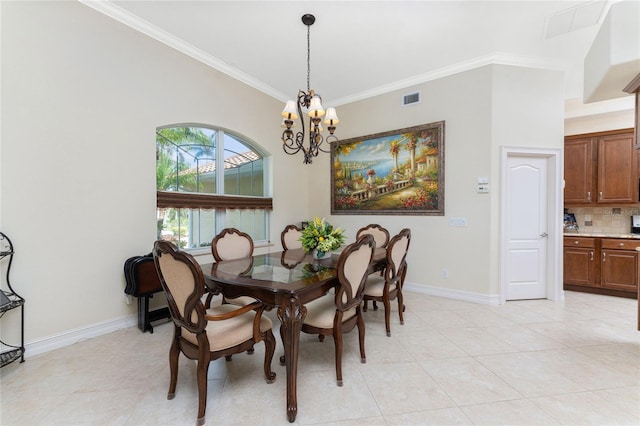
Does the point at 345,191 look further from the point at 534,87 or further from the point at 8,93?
the point at 8,93

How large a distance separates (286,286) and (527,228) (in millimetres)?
3865

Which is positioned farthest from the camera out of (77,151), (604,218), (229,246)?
(604,218)

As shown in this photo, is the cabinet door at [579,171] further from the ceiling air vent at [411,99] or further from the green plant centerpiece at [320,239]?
the green plant centerpiece at [320,239]

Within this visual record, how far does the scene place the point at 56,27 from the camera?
2.46 metres

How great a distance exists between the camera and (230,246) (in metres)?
2.99

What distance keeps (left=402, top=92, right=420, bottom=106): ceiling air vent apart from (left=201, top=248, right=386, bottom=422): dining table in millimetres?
3070

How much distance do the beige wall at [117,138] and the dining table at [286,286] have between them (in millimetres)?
1390

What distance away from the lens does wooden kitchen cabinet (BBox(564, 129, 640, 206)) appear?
415 centimetres

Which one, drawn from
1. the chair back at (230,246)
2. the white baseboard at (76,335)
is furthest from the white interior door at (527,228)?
the white baseboard at (76,335)

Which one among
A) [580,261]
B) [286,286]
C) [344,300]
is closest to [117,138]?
[286,286]

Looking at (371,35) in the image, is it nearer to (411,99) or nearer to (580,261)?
(411,99)

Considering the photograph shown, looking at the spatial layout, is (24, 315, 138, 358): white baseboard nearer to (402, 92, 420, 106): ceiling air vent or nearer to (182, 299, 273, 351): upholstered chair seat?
(182, 299, 273, 351): upholstered chair seat

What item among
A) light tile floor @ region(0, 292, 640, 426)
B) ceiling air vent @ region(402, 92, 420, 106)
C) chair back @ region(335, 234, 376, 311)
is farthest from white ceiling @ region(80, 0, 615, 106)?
light tile floor @ region(0, 292, 640, 426)

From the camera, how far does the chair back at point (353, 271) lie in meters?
1.91
